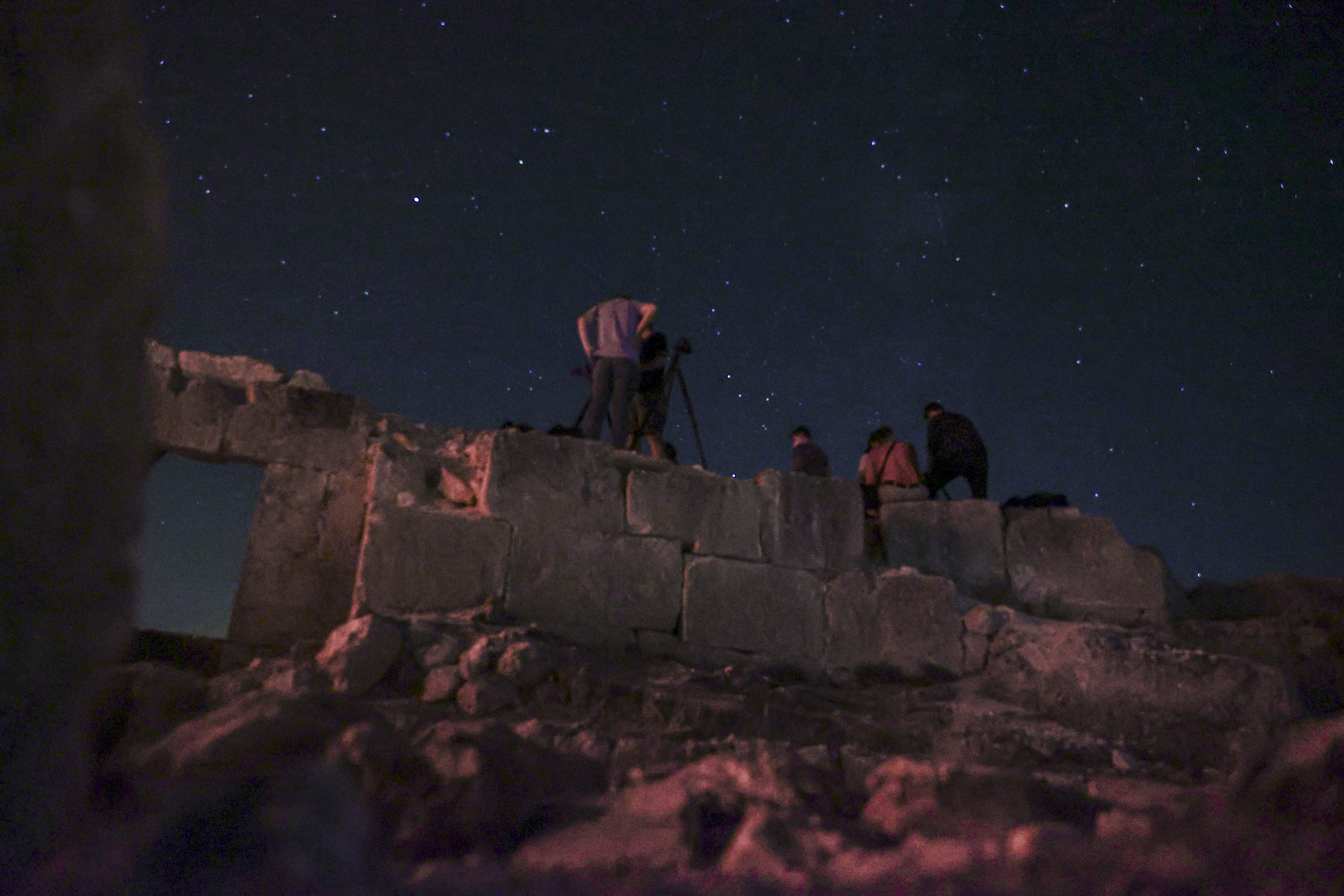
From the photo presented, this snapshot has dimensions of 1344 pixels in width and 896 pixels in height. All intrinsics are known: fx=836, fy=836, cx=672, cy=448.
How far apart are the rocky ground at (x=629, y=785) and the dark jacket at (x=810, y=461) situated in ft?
8.68

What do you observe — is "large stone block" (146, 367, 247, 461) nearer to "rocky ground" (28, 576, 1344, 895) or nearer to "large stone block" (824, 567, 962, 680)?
"rocky ground" (28, 576, 1344, 895)

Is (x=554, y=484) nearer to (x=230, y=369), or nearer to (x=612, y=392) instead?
(x=612, y=392)

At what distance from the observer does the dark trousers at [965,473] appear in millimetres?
6523

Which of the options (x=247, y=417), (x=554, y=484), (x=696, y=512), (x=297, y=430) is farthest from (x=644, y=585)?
(x=247, y=417)

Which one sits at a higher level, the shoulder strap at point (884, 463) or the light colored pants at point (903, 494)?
the shoulder strap at point (884, 463)

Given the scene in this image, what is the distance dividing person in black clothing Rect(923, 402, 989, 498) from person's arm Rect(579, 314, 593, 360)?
2.83m

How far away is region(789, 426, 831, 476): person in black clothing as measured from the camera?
22.8ft

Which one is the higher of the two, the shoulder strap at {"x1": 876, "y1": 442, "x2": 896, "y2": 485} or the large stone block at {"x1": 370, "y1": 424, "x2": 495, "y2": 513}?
the shoulder strap at {"x1": 876, "y1": 442, "x2": 896, "y2": 485}

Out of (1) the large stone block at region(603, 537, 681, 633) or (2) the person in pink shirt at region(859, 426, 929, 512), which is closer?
(1) the large stone block at region(603, 537, 681, 633)

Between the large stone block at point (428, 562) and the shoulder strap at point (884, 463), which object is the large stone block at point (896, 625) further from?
the large stone block at point (428, 562)

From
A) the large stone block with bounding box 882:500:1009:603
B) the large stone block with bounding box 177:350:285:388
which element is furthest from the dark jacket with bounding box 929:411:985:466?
the large stone block with bounding box 177:350:285:388

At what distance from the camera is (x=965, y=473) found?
6547 mm

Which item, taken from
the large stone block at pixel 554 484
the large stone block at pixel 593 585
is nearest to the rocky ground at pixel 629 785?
the large stone block at pixel 593 585

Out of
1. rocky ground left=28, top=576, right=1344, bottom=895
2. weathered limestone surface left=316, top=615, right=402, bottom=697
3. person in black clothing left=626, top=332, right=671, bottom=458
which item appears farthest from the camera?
person in black clothing left=626, top=332, right=671, bottom=458
